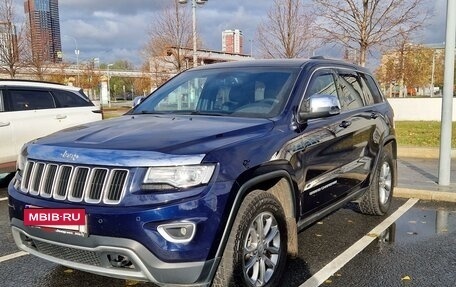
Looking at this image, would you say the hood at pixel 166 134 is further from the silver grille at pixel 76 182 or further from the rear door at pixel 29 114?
the rear door at pixel 29 114

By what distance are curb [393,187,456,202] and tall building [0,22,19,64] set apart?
50.6 ft

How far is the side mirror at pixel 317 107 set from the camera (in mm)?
3779

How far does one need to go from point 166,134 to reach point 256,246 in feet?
3.41

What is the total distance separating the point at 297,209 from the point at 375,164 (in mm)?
2042

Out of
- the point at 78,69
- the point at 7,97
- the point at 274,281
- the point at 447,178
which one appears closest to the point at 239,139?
the point at 274,281

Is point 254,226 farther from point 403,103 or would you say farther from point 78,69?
point 78,69

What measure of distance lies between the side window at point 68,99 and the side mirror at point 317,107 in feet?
19.0

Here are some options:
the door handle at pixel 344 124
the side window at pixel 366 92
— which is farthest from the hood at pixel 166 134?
the side window at pixel 366 92

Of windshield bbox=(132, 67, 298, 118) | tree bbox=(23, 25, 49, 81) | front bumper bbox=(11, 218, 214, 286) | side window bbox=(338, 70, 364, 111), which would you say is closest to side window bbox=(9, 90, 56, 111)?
windshield bbox=(132, 67, 298, 118)

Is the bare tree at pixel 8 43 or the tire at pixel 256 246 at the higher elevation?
the bare tree at pixel 8 43

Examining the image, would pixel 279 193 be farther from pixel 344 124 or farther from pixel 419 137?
pixel 419 137

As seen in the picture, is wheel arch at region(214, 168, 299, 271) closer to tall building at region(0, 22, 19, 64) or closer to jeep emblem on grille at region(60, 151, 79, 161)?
jeep emblem on grille at region(60, 151, 79, 161)

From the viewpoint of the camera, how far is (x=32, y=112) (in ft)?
25.8

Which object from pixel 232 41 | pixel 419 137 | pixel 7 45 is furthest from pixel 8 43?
pixel 232 41
